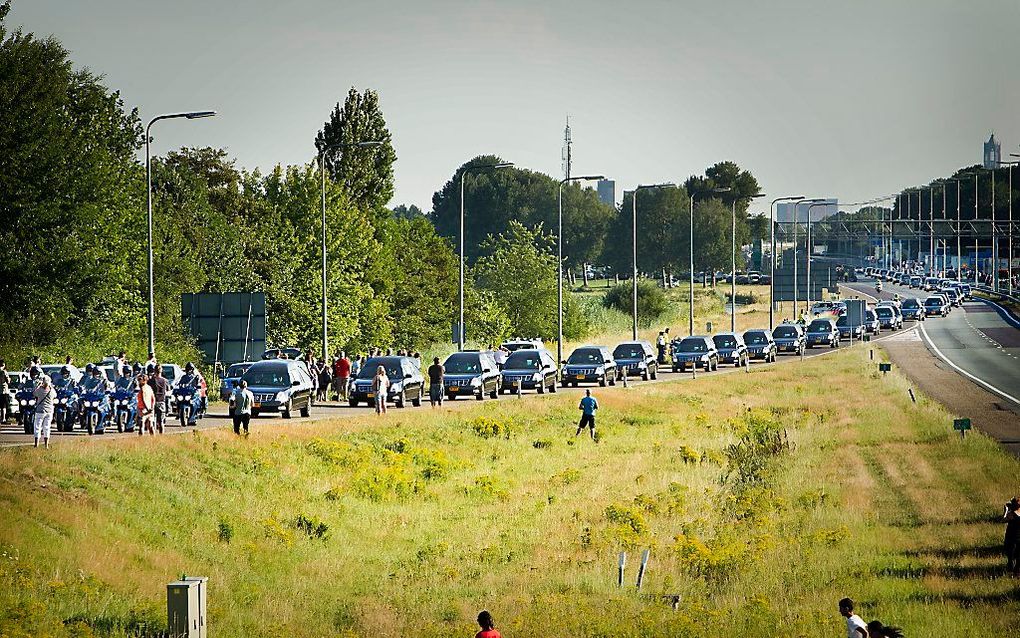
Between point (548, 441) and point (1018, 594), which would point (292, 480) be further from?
point (1018, 594)

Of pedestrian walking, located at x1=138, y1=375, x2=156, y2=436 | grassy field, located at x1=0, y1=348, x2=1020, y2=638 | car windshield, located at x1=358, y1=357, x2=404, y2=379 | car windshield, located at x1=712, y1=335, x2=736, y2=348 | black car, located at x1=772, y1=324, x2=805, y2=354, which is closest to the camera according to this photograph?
grassy field, located at x1=0, y1=348, x2=1020, y2=638

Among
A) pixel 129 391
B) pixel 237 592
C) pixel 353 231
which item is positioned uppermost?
pixel 353 231

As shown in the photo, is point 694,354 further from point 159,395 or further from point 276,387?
point 159,395

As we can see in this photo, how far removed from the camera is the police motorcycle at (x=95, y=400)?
40438mm

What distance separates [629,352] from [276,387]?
100ft

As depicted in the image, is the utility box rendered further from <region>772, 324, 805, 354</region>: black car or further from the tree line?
<region>772, 324, 805, 354</region>: black car

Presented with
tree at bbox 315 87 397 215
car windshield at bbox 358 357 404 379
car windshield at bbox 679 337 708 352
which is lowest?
car windshield at bbox 679 337 708 352

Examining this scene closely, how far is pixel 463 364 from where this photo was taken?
201ft

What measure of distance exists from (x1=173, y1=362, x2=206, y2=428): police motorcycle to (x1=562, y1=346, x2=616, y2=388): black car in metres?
26.8

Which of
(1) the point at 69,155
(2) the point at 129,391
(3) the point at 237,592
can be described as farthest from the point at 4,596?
(1) the point at 69,155

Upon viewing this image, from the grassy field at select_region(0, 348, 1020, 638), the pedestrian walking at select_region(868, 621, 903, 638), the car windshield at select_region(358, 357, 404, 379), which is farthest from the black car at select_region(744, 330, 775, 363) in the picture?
the pedestrian walking at select_region(868, 621, 903, 638)

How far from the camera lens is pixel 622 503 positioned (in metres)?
Answer: 39.6

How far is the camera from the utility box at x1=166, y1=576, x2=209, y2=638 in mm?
24062

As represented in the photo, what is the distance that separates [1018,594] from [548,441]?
24568 millimetres
